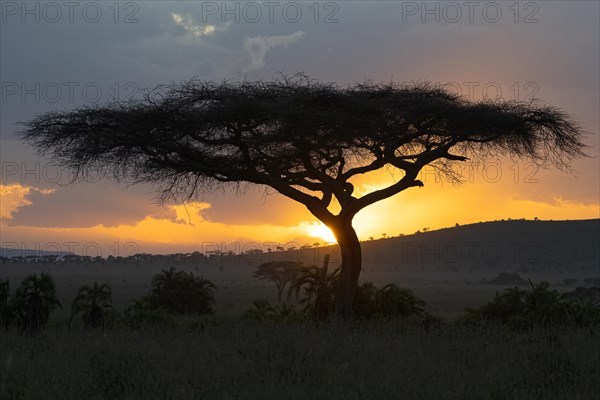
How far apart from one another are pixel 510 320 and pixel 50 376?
1327 centimetres

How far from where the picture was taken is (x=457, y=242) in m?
147

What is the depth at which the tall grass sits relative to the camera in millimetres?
10055

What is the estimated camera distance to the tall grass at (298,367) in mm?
10055

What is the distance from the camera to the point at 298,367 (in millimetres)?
11352

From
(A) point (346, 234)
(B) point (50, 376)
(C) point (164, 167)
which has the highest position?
(C) point (164, 167)

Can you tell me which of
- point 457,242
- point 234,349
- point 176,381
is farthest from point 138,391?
point 457,242

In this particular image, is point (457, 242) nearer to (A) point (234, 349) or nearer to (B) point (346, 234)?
(B) point (346, 234)

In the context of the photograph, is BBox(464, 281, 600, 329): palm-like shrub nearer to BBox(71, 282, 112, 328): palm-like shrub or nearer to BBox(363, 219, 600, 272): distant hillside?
BBox(71, 282, 112, 328): palm-like shrub

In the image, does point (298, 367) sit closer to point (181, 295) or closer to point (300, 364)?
point (300, 364)

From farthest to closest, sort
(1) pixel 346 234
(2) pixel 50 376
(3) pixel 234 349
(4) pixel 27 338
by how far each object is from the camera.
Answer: (1) pixel 346 234 < (4) pixel 27 338 < (3) pixel 234 349 < (2) pixel 50 376

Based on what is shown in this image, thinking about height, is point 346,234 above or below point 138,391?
above

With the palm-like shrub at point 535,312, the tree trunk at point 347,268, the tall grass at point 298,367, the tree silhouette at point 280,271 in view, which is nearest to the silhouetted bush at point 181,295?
the tree trunk at point 347,268

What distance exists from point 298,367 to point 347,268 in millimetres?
11423

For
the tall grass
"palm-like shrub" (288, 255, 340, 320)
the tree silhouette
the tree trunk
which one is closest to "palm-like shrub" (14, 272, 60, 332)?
the tall grass
